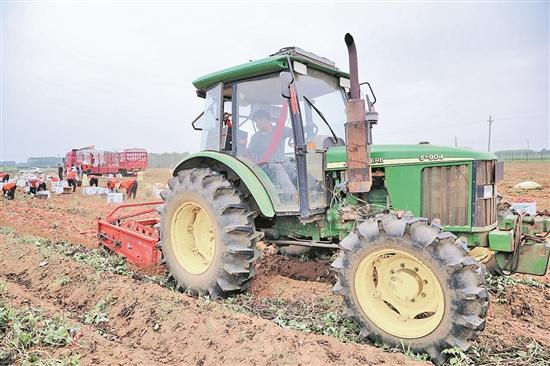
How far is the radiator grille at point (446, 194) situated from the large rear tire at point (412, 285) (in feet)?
2.18

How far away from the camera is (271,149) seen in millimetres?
4430

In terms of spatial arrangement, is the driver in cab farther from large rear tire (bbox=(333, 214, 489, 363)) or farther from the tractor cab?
large rear tire (bbox=(333, 214, 489, 363))

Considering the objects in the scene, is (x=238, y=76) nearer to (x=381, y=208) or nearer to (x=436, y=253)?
(x=381, y=208)

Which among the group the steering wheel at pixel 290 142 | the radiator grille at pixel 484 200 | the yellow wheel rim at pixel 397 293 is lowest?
the yellow wheel rim at pixel 397 293

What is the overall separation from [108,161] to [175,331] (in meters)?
26.8

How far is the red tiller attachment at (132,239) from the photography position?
16.8ft

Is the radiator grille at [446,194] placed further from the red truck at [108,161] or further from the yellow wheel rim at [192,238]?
the red truck at [108,161]

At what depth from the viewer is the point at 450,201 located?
12.2ft

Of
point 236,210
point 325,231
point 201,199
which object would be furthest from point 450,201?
point 201,199

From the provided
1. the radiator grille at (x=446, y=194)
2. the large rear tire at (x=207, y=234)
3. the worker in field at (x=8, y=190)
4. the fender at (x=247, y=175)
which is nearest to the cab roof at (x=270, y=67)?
the fender at (x=247, y=175)

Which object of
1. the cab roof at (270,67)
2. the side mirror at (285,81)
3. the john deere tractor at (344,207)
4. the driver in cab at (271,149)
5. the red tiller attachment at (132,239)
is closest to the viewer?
the john deere tractor at (344,207)

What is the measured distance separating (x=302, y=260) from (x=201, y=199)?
1.82 m

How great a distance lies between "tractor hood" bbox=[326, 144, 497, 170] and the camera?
11.9 ft

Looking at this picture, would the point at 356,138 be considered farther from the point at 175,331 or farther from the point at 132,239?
the point at 132,239
